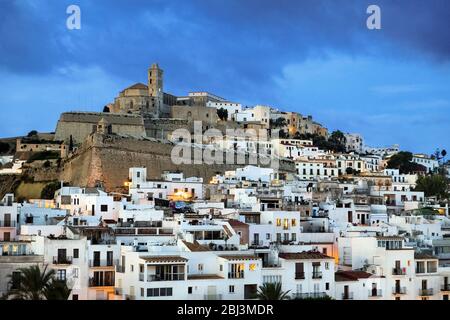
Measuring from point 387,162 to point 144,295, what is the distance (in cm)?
5427

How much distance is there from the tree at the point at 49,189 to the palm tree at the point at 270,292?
29550mm

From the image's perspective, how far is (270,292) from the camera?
19.8 metres

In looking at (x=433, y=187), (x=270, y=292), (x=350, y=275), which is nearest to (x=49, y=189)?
(x=433, y=187)

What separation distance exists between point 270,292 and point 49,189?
108 ft

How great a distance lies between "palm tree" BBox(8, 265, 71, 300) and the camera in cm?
1858

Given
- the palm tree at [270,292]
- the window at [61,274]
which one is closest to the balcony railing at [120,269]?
the window at [61,274]

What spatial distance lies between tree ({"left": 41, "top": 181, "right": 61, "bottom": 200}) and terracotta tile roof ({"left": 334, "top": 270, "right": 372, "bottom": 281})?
2765 cm

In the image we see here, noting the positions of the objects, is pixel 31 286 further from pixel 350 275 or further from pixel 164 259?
pixel 350 275

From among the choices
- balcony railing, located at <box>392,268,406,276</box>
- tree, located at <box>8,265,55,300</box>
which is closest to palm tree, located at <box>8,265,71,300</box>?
tree, located at <box>8,265,55,300</box>

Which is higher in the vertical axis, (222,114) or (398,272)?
(222,114)

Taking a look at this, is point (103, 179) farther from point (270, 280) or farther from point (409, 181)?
point (270, 280)
